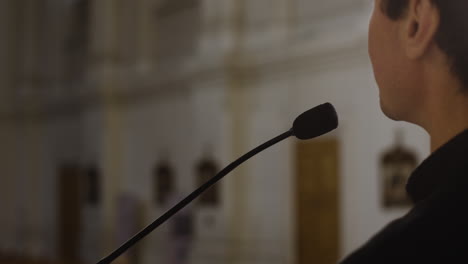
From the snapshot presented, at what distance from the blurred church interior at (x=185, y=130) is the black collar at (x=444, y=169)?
13.2ft

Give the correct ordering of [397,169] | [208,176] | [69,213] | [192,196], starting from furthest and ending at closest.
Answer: [69,213], [208,176], [397,169], [192,196]

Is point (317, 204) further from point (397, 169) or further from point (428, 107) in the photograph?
point (428, 107)

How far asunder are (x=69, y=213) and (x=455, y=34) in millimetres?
12119

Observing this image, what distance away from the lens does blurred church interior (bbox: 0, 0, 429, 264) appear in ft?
25.6

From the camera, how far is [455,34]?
3.41 ft

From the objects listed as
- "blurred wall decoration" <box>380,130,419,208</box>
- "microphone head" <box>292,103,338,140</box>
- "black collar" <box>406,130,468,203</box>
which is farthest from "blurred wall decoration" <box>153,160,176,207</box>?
"black collar" <box>406,130,468,203</box>

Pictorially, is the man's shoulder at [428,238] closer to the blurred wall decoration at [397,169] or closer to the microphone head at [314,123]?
the microphone head at [314,123]

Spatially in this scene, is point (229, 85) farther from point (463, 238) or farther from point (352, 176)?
point (463, 238)

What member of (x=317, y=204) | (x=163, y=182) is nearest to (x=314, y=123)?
(x=317, y=204)

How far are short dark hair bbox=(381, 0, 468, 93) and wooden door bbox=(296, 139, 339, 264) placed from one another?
648 cm

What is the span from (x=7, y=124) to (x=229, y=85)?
6.68 metres

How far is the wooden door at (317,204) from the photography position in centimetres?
775

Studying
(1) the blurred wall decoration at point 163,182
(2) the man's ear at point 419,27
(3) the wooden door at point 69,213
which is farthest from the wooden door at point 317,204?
(2) the man's ear at point 419,27

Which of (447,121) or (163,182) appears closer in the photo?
(447,121)
